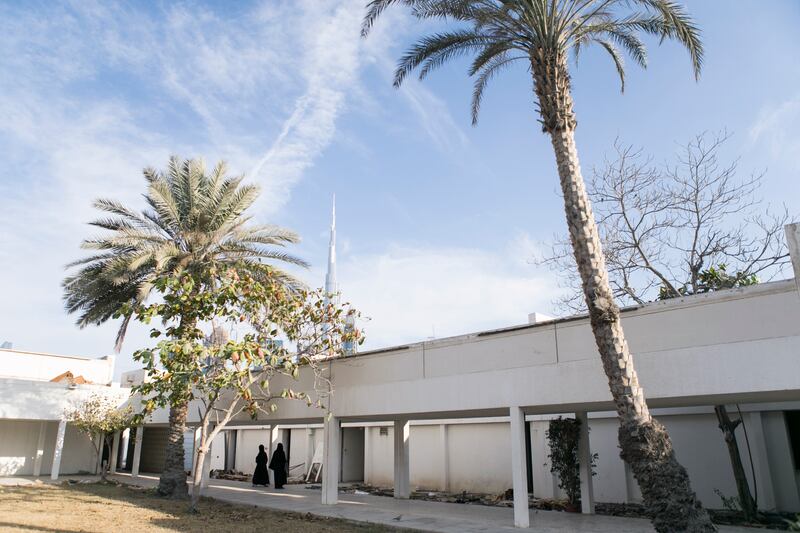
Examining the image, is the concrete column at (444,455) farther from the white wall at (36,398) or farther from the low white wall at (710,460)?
the white wall at (36,398)

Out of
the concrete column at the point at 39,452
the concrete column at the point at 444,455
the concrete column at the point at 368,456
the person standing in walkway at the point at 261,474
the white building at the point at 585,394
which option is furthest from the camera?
the concrete column at the point at 368,456

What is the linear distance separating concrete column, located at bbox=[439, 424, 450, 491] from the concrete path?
4321 millimetres

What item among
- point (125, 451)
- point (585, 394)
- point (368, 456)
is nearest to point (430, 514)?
point (585, 394)

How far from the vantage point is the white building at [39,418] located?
898 inches

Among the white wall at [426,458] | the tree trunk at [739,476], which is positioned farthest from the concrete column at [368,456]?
the tree trunk at [739,476]

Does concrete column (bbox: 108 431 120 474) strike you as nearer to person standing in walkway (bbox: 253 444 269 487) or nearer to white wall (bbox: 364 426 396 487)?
person standing in walkway (bbox: 253 444 269 487)

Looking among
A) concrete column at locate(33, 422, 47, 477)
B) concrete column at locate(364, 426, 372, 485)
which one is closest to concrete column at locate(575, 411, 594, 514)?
concrete column at locate(364, 426, 372, 485)

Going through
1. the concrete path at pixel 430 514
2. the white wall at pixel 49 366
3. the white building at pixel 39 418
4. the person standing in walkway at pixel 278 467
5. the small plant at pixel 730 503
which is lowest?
the concrete path at pixel 430 514

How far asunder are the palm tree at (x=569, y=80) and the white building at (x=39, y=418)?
1987 centimetres

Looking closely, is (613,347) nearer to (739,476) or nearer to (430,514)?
(739,476)

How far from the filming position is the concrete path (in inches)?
479

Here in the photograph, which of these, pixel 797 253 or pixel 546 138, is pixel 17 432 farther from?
pixel 797 253

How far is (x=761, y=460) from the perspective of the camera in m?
14.8

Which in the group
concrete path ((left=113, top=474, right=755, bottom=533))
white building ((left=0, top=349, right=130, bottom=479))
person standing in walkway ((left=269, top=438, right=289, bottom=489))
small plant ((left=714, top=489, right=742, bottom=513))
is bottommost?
concrete path ((left=113, top=474, right=755, bottom=533))
